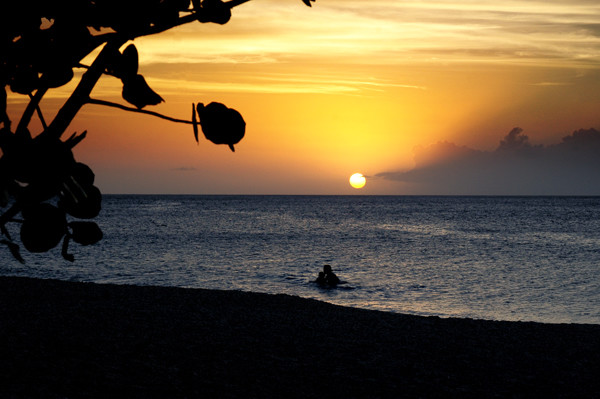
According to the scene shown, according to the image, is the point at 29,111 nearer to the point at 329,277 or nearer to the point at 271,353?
the point at 271,353

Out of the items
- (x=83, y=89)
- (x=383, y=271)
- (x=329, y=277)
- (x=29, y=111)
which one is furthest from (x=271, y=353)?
(x=383, y=271)

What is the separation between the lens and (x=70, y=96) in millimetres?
2018

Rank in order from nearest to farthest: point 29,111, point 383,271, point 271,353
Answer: point 29,111 < point 271,353 < point 383,271

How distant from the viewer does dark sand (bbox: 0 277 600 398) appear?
26.0 feet

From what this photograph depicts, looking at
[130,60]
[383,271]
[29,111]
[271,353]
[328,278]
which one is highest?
[383,271]

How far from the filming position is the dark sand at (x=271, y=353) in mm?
7938

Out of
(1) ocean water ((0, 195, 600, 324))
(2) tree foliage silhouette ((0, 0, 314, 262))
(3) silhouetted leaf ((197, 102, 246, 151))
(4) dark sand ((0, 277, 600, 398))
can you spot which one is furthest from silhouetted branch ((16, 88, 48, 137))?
(1) ocean water ((0, 195, 600, 324))

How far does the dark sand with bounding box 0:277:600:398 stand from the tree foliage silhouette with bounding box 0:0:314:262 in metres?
5.87

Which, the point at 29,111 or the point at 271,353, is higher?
the point at 29,111

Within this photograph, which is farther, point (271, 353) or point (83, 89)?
point (271, 353)

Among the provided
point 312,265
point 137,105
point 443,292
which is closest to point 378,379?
point 137,105

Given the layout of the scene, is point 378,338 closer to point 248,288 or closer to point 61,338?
point 61,338

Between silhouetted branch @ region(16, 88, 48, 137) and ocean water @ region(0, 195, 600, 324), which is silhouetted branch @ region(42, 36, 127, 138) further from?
ocean water @ region(0, 195, 600, 324)

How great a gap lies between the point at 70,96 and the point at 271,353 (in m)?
8.17
